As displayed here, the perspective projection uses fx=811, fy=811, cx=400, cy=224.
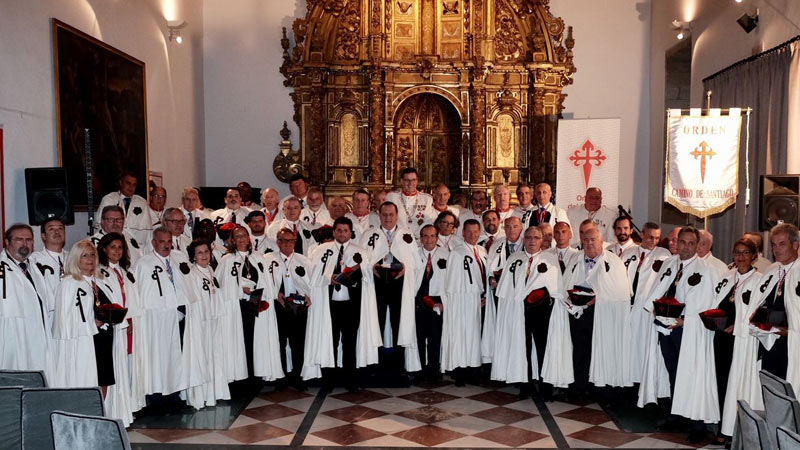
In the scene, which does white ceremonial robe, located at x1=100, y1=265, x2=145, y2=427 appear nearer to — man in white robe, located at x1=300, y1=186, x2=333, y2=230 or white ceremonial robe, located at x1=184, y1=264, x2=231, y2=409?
white ceremonial robe, located at x1=184, y1=264, x2=231, y2=409

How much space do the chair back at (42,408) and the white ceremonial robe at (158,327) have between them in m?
3.35

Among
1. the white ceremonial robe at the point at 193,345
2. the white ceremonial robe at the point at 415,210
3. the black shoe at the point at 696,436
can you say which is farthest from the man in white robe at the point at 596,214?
the white ceremonial robe at the point at 193,345

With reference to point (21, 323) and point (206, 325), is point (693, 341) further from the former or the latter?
point (21, 323)

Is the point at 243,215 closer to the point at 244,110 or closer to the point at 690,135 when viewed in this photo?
the point at 244,110

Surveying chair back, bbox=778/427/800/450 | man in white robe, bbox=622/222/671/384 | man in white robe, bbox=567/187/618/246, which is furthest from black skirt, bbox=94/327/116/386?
man in white robe, bbox=567/187/618/246

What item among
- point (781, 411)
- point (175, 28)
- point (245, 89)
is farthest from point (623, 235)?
point (245, 89)

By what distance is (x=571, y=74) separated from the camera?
1505 cm

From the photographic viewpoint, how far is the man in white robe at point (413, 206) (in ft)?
34.9

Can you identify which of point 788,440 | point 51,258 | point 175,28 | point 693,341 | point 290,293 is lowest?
point 693,341

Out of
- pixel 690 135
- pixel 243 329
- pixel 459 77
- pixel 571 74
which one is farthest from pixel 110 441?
pixel 571 74

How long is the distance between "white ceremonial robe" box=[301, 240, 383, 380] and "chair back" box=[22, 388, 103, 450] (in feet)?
15.5

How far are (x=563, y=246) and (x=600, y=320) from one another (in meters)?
0.88

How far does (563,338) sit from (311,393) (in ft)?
9.14

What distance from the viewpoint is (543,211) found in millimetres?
10312
